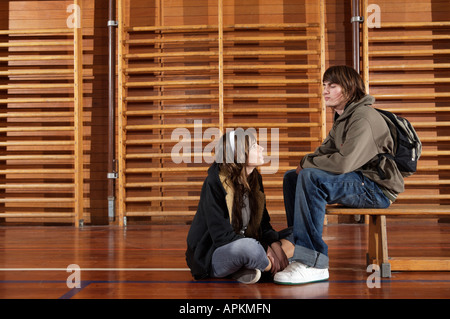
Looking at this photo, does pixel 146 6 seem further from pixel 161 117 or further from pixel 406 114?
pixel 406 114

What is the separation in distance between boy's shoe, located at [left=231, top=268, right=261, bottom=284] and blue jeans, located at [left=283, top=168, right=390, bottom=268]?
0.20m

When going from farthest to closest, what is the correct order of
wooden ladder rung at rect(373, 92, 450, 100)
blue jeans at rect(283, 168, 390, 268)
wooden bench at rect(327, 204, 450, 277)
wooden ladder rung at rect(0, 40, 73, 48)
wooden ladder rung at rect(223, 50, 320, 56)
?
wooden ladder rung at rect(0, 40, 73, 48) < wooden ladder rung at rect(223, 50, 320, 56) < wooden ladder rung at rect(373, 92, 450, 100) < wooden bench at rect(327, 204, 450, 277) < blue jeans at rect(283, 168, 390, 268)

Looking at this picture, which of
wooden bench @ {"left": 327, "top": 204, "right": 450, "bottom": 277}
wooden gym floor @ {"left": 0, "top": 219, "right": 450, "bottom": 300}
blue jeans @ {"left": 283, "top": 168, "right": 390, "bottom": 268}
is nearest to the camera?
wooden gym floor @ {"left": 0, "top": 219, "right": 450, "bottom": 300}

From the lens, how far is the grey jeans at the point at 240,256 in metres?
2.00

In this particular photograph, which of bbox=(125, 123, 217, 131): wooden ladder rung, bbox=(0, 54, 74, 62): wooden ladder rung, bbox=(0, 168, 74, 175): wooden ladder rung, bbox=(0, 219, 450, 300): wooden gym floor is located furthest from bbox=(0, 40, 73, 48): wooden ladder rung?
bbox=(0, 219, 450, 300): wooden gym floor

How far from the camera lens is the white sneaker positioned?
204 cm

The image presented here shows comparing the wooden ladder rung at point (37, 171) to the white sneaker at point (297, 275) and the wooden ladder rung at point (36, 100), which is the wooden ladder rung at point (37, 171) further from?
the white sneaker at point (297, 275)

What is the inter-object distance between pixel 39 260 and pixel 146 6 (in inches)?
140

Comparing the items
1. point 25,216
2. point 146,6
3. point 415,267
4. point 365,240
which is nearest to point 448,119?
point 365,240

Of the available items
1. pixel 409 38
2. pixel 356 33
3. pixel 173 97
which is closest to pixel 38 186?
pixel 173 97

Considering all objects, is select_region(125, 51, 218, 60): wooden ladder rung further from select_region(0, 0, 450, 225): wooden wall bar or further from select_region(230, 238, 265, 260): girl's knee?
select_region(230, 238, 265, 260): girl's knee

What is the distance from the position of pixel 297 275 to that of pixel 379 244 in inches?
21.5

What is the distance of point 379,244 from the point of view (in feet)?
7.45

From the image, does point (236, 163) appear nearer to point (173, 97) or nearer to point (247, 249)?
point (247, 249)
